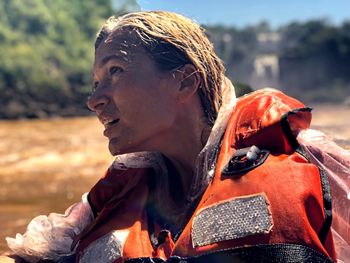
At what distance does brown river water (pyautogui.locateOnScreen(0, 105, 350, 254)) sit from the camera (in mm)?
5664

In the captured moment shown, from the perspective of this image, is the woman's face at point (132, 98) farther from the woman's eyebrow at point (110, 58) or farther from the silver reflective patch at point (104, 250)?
the silver reflective patch at point (104, 250)

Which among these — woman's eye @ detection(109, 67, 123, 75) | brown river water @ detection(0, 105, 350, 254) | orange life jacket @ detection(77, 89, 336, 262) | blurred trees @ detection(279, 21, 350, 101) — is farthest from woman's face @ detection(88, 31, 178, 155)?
blurred trees @ detection(279, 21, 350, 101)

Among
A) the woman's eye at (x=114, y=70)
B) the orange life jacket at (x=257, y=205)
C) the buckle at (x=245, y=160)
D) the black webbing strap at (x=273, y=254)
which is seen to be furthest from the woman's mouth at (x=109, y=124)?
the black webbing strap at (x=273, y=254)

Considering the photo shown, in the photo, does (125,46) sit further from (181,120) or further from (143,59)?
(181,120)

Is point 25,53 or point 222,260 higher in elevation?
point 25,53

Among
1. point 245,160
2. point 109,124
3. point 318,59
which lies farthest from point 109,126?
point 318,59

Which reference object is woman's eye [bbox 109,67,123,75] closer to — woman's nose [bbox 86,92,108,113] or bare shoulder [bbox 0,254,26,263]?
woman's nose [bbox 86,92,108,113]

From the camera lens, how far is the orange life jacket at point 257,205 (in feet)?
3.58

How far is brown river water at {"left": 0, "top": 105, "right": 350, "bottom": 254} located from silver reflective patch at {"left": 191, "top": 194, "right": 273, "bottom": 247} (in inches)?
61.4

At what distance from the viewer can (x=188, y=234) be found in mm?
1199

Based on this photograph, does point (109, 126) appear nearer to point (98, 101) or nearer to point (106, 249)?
point (98, 101)

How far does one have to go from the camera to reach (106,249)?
1377 mm

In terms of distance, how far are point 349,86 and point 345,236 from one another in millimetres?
16598

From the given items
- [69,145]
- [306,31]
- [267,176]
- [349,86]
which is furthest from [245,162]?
[306,31]
